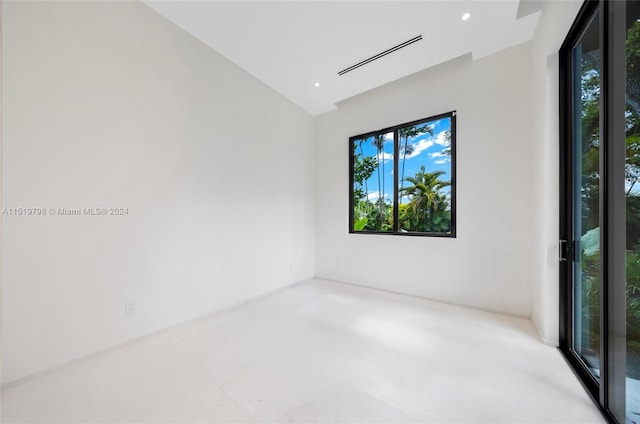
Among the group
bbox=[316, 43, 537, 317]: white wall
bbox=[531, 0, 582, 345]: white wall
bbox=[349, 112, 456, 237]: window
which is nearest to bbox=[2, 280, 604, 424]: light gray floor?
bbox=[531, 0, 582, 345]: white wall

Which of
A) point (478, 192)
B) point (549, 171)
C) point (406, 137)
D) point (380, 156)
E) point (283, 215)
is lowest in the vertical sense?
point (283, 215)

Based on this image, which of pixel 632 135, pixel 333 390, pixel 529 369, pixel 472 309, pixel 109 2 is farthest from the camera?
pixel 472 309

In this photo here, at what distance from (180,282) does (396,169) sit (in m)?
3.35

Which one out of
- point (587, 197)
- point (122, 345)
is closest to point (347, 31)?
point (587, 197)

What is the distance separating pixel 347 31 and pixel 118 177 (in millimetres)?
2722

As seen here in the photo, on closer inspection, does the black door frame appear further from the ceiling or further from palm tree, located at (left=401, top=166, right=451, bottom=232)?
palm tree, located at (left=401, top=166, right=451, bottom=232)

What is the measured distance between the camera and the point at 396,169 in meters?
3.76

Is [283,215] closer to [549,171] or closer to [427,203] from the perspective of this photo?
[427,203]

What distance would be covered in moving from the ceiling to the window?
34.6 inches

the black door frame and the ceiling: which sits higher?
the ceiling

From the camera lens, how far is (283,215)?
13.0 feet

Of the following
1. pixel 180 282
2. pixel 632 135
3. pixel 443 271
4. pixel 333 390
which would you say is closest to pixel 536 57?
pixel 632 135

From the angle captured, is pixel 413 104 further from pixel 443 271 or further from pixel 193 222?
pixel 193 222

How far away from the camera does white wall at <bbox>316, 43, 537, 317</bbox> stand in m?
2.75
